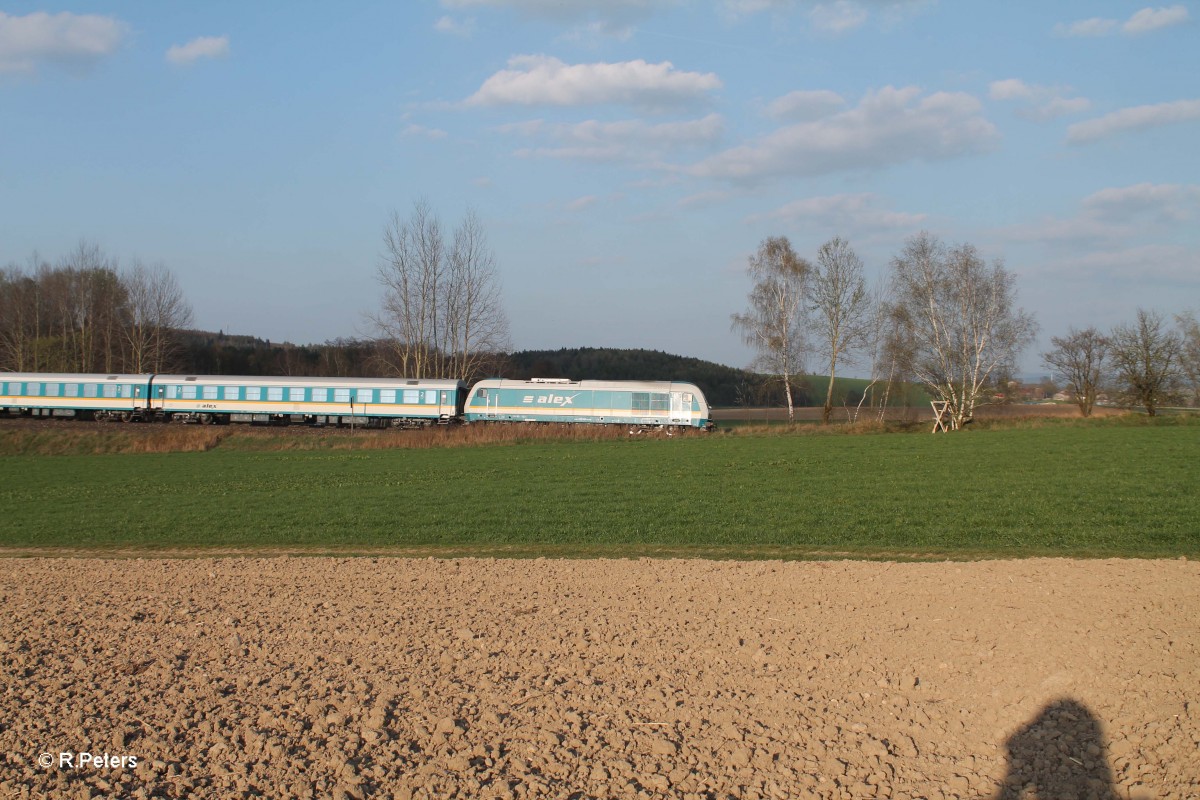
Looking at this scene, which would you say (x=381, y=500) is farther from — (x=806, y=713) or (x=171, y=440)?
(x=171, y=440)

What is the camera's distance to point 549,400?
44.5 meters

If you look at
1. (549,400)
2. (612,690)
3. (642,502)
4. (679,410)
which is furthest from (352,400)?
(612,690)

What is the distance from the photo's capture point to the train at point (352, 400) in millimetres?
44031

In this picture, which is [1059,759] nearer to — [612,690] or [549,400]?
[612,690]

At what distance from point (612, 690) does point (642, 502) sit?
12.6 m

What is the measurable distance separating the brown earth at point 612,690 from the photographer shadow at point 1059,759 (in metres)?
0.02

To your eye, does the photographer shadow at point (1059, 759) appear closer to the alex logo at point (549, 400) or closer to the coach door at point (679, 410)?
the coach door at point (679, 410)

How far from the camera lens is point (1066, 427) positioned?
44.6 metres

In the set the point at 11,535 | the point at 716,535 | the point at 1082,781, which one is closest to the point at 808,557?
the point at 716,535

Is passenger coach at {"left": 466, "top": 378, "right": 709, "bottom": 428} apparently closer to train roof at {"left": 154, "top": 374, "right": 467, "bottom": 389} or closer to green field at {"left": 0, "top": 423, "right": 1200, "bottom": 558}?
train roof at {"left": 154, "top": 374, "right": 467, "bottom": 389}

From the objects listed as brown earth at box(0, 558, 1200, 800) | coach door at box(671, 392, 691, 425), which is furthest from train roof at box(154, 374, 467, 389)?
brown earth at box(0, 558, 1200, 800)

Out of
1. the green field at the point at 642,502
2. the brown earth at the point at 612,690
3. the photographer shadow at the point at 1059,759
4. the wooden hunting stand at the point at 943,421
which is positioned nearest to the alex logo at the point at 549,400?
the green field at the point at 642,502

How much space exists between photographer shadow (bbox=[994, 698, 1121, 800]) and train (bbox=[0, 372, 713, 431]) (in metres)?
37.5

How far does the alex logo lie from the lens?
44.3 m
